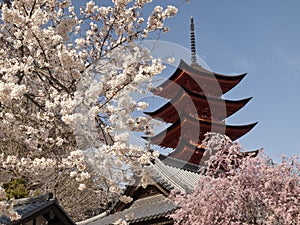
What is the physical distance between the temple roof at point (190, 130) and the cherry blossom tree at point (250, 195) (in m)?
13.4

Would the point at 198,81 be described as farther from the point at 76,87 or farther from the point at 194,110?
the point at 76,87

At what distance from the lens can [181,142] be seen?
71.5ft

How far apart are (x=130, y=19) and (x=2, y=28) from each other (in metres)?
2.18

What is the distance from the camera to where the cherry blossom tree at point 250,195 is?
689 centimetres

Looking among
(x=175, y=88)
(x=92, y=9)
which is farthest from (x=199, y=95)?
(x=92, y=9)

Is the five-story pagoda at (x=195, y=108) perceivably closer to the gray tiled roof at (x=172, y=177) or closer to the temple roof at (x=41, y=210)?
the gray tiled roof at (x=172, y=177)

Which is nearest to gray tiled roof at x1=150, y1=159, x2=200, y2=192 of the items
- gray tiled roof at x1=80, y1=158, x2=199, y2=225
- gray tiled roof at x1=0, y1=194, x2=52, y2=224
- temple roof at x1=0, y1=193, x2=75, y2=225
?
gray tiled roof at x1=80, y1=158, x2=199, y2=225

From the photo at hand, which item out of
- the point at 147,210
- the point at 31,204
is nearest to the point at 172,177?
the point at 147,210

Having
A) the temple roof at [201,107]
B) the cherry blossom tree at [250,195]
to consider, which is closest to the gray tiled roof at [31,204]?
the cherry blossom tree at [250,195]

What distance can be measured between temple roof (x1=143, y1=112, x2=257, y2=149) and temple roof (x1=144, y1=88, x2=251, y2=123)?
0.82 meters

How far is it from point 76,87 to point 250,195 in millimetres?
Answer: 3845

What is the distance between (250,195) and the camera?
7168 mm

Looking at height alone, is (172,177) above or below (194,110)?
below

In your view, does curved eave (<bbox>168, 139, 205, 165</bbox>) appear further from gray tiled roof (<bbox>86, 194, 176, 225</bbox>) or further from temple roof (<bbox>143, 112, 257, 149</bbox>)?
gray tiled roof (<bbox>86, 194, 176, 225</bbox>)
